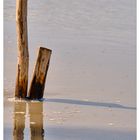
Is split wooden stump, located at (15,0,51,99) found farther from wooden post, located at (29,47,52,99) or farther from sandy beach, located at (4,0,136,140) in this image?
sandy beach, located at (4,0,136,140)

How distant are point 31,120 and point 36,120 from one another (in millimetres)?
86

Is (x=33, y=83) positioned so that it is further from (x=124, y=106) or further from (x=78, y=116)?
(x=124, y=106)

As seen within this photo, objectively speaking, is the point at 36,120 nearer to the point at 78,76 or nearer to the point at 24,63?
the point at 24,63

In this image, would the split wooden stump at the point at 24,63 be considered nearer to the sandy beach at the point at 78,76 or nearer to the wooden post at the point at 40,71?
the wooden post at the point at 40,71

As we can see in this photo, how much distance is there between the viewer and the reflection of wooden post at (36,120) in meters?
7.98

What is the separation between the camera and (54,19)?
663 inches

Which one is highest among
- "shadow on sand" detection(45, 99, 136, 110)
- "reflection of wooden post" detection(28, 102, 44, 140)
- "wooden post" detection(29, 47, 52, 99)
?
"wooden post" detection(29, 47, 52, 99)

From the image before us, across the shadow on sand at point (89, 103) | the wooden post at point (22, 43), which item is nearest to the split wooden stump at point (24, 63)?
the wooden post at point (22, 43)

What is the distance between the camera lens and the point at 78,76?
11273 millimetres

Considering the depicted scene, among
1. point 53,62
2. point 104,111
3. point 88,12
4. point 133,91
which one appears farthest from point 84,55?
point 88,12

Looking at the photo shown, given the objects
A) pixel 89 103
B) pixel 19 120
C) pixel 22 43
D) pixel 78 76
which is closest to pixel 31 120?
pixel 19 120

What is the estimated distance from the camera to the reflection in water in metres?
7.94

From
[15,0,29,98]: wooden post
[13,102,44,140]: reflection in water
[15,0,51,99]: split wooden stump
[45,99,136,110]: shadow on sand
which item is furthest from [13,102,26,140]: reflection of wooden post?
[45,99,136,110]: shadow on sand

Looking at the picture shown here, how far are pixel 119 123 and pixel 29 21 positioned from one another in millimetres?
7693
